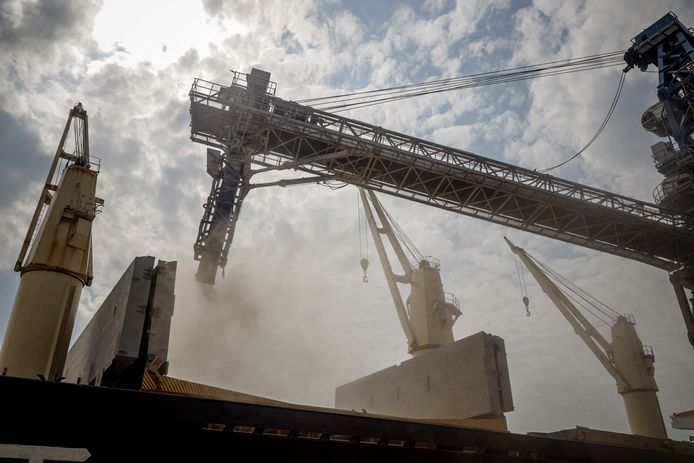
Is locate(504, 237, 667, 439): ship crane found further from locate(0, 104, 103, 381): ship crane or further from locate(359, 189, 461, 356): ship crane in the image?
locate(0, 104, 103, 381): ship crane

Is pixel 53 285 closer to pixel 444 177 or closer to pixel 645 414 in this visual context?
pixel 444 177

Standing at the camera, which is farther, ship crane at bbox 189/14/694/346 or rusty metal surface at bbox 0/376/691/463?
ship crane at bbox 189/14/694/346

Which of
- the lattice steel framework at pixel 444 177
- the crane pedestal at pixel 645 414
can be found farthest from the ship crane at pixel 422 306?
the crane pedestal at pixel 645 414

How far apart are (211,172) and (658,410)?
2897cm

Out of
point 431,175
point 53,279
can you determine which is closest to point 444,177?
point 431,175

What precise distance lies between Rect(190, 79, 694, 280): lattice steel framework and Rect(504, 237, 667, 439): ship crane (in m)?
5.21

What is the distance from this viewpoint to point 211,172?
1822 centimetres

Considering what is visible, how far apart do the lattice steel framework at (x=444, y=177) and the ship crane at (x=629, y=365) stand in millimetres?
5209

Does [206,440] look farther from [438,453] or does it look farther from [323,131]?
[323,131]

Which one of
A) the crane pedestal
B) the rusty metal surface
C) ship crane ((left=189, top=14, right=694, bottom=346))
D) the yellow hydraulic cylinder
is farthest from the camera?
the crane pedestal

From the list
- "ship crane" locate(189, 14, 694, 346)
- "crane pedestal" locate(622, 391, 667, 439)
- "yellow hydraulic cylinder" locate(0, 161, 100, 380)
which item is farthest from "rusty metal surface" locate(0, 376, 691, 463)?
"crane pedestal" locate(622, 391, 667, 439)

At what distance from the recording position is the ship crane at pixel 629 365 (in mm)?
28281

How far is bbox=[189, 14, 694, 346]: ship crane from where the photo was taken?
60.6 feet

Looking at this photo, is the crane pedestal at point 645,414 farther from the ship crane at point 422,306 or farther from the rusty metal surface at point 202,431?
the rusty metal surface at point 202,431
